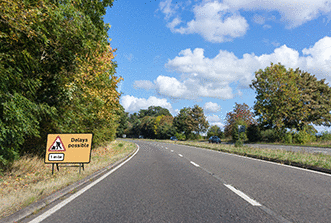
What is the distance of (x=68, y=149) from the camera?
832cm

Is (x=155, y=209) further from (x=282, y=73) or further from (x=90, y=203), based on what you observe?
(x=282, y=73)

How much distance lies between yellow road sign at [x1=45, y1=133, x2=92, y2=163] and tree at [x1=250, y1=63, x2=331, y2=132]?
38.4 metres

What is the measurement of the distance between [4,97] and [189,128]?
2974 inches

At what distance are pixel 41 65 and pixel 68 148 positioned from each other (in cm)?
290

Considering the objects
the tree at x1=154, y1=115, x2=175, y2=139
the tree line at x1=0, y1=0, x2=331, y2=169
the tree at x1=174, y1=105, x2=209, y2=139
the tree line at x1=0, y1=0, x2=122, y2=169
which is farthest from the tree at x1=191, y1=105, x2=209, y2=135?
the tree line at x1=0, y1=0, x2=122, y2=169

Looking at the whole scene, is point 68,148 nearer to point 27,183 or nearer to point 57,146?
point 57,146

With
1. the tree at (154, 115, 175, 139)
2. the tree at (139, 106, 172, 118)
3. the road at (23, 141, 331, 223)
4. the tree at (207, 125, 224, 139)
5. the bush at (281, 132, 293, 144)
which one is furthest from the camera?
the tree at (139, 106, 172, 118)

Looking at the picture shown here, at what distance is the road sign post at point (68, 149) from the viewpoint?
26.7 feet

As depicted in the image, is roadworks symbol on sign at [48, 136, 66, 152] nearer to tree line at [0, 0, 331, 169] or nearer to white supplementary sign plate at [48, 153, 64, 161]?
white supplementary sign plate at [48, 153, 64, 161]

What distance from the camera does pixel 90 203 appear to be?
5.00 m

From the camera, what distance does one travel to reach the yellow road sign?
8141 millimetres

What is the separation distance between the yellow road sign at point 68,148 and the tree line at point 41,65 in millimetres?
494

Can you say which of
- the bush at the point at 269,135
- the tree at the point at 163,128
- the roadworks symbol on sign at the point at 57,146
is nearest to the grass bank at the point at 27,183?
the roadworks symbol on sign at the point at 57,146

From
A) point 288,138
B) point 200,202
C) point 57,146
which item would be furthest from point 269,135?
point 200,202
